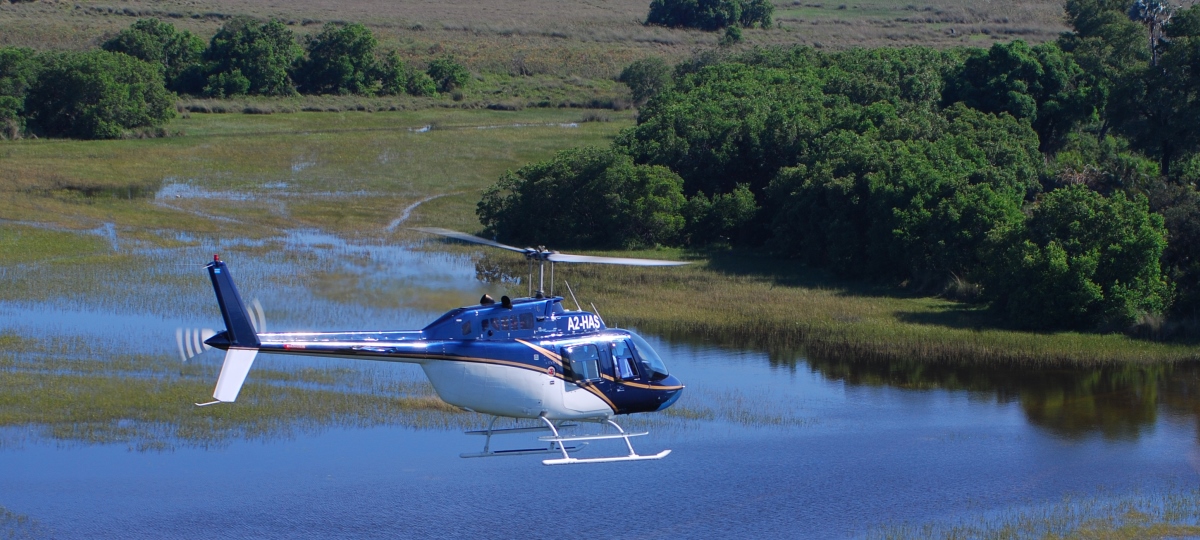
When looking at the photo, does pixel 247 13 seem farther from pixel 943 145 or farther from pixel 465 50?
pixel 943 145

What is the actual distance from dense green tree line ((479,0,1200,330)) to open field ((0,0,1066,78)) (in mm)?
59353

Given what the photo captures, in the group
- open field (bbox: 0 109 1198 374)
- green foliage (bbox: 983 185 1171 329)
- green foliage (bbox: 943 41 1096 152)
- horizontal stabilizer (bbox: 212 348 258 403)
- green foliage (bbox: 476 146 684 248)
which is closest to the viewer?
horizontal stabilizer (bbox: 212 348 258 403)

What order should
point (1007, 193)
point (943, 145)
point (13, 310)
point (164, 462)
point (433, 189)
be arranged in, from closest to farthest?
point (164, 462) → point (13, 310) → point (1007, 193) → point (943, 145) → point (433, 189)

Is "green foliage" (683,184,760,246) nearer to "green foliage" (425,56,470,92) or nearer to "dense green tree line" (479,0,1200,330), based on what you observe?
"dense green tree line" (479,0,1200,330)

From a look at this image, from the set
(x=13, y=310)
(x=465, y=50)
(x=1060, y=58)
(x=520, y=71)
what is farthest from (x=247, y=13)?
(x=13, y=310)

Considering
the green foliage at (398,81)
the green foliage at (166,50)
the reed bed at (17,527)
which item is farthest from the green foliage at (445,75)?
the reed bed at (17,527)

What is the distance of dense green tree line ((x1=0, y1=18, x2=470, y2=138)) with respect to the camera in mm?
81938

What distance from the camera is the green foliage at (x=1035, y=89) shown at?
65.7 m

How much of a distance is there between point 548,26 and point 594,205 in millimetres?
102897

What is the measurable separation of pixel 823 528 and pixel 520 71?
333 feet

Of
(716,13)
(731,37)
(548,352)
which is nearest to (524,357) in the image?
(548,352)

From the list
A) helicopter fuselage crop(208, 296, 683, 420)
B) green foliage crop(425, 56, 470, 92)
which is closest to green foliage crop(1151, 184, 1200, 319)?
helicopter fuselage crop(208, 296, 683, 420)

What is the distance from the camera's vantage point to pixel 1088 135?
67625 mm

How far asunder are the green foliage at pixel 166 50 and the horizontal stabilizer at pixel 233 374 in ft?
262
